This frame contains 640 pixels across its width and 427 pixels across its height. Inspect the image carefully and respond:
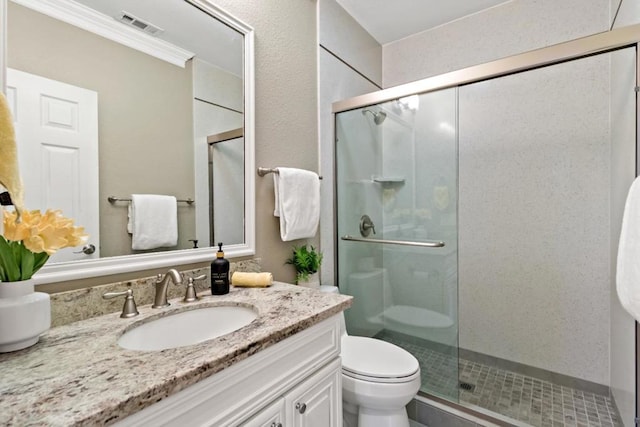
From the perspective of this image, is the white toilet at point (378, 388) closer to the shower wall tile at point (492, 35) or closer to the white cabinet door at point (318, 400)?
the white cabinet door at point (318, 400)

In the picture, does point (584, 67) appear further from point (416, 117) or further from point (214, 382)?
point (214, 382)

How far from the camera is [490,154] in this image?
7.20 ft

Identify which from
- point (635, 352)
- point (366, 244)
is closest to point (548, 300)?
point (635, 352)

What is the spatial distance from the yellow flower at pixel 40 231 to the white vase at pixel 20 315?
102 millimetres

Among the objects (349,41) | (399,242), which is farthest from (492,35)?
(399,242)

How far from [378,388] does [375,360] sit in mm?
178

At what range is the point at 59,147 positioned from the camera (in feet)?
2.93

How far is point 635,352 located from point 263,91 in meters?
2.02

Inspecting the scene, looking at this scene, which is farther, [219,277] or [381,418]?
[381,418]

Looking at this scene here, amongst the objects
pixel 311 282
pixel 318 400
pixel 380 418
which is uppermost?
pixel 311 282

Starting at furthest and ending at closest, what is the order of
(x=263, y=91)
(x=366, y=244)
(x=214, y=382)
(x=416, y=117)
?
(x=366, y=244)
(x=416, y=117)
(x=263, y=91)
(x=214, y=382)

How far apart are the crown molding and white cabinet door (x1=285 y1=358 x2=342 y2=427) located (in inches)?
49.4

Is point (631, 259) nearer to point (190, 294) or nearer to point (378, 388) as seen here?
point (378, 388)

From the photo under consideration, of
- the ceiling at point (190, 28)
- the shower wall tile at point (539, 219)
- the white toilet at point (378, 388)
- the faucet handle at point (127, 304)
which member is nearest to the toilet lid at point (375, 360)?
the white toilet at point (378, 388)
